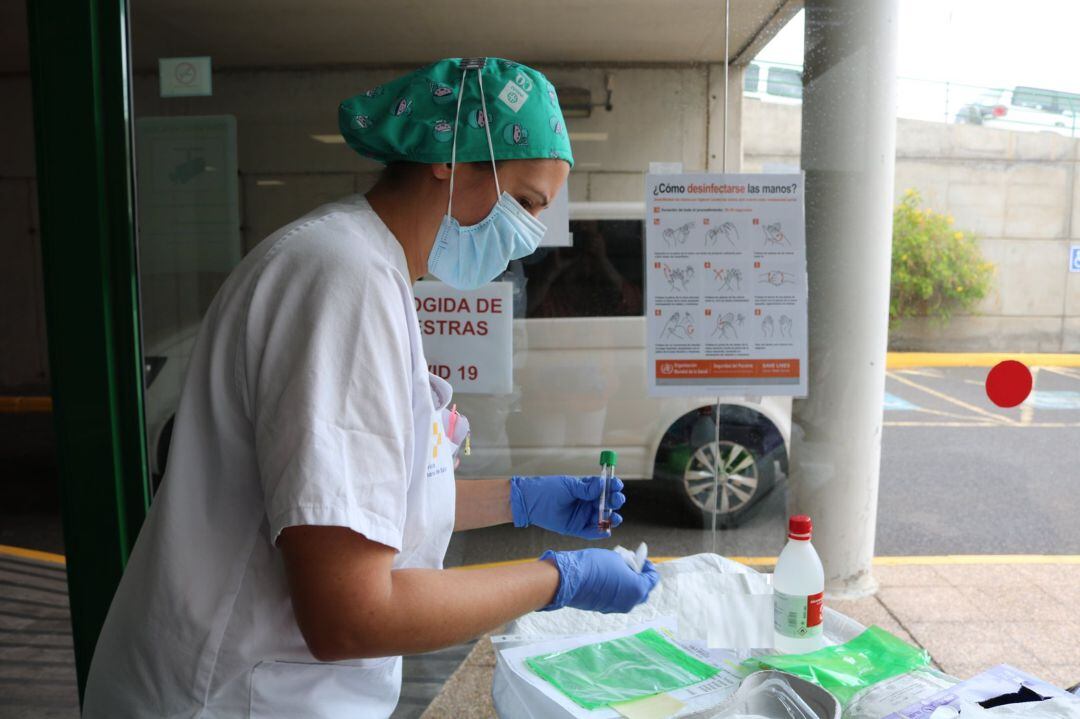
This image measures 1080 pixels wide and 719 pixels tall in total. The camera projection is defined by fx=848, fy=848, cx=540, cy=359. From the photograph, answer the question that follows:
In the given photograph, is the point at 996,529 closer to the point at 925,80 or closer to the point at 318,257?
the point at 925,80

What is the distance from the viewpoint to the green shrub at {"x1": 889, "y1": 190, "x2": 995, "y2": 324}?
2688mm

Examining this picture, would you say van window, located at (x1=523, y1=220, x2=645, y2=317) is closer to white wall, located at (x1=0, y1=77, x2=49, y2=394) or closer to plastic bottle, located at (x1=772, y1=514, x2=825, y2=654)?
plastic bottle, located at (x1=772, y1=514, x2=825, y2=654)

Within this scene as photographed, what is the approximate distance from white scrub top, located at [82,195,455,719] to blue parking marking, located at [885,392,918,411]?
7.32ft

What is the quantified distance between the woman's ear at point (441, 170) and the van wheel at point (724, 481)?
2.01 meters

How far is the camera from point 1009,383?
2.70 metres

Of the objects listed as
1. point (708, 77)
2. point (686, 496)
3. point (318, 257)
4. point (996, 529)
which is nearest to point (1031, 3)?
point (708, 77)

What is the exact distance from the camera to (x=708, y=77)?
2.80m

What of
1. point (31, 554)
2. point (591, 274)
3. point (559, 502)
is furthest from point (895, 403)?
point (31, 554)

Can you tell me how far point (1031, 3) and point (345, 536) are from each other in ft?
8.80

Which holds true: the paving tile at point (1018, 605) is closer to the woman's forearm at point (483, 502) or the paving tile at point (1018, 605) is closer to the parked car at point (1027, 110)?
the parked car at point (1027, 110)

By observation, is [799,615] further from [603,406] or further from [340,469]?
[603,406]

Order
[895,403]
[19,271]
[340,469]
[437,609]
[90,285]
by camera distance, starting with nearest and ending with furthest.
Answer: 1. [340,469]
2. [437,609]
3. [90,285]
4. [895,403]
5. [19,271]

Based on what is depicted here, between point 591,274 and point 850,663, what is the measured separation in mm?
1689

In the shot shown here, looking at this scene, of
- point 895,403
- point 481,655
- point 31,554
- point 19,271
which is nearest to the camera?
point 895,403
